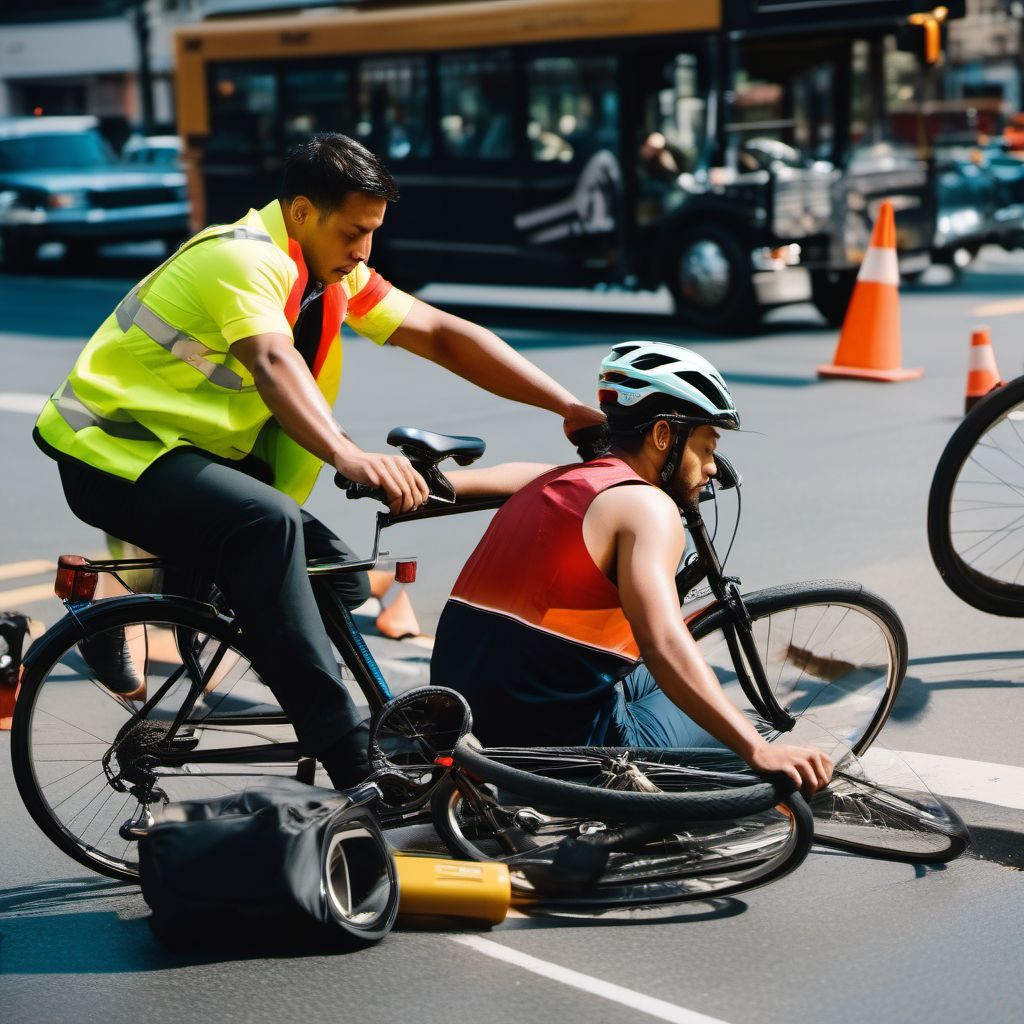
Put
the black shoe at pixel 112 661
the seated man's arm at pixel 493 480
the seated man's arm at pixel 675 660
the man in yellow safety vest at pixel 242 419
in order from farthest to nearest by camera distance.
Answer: the seated man's arm at pixel 493 480 → the black shoe at pixel 112 661 → the man in yellow safety vest at pixel 242 419 → the seated man's arm at pixel 675 660

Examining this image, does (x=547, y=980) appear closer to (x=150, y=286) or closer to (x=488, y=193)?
(x=150, y=286)

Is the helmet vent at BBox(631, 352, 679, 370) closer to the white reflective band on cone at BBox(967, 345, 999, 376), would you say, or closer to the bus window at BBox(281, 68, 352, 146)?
the white reflective band on cone at BBox(967, 345, 999, 376)

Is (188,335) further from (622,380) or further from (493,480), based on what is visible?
(622,380)

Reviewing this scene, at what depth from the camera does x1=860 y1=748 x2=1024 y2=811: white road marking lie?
4.16 metres

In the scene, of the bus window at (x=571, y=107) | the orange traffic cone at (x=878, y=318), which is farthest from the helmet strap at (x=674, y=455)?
the bus window at (x=571, y=107)

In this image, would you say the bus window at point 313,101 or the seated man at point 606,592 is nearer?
the seated man at point 606,592

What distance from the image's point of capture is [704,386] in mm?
3785

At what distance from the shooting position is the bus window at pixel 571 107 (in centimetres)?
1420

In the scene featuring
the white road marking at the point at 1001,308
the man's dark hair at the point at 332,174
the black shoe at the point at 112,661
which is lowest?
the white road marking at the point at 1001,308

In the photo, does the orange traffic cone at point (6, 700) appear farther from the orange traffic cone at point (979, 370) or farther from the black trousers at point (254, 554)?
the orange traffic cone at point (979, 370)

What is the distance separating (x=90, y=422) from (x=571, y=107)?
11275mm

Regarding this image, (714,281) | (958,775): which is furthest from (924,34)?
(958,775)

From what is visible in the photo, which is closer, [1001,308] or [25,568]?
[25,568]

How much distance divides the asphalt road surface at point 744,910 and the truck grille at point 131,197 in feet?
38.4
